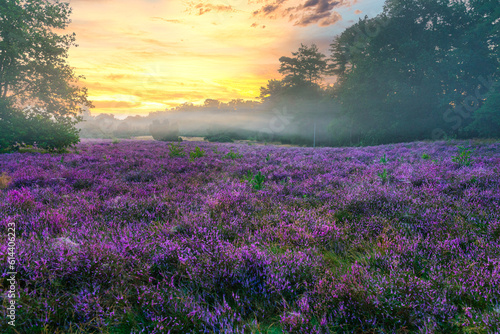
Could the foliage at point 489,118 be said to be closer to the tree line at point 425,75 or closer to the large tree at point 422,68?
the tree line at point 425,75

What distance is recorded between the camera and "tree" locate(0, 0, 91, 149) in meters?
14.8

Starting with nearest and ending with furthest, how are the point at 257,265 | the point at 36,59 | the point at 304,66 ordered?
1. the point at 257,265
2. the point at 36,59
3. the point at 304,66

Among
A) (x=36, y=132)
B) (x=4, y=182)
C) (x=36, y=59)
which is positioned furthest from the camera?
(x=36, y=59)

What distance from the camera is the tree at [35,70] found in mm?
14781

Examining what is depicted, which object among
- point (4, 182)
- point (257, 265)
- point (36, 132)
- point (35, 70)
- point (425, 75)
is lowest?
point (257, 265)

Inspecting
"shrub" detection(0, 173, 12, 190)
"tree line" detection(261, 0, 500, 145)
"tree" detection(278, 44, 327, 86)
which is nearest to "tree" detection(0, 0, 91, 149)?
"shrub" detection(0, 173, 12, 190)

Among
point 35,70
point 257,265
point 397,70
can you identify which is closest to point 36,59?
point 35,70

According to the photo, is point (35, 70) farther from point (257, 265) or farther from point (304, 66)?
point (304, 66)

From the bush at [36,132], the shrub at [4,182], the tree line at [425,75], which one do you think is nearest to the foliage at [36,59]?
the bush at [36,132]

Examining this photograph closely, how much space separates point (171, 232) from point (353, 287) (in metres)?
2.03

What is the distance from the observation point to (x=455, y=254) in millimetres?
2355

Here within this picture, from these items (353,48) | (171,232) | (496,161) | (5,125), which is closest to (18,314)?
(171,232)

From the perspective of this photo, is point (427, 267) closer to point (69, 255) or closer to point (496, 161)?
point (69, 255)

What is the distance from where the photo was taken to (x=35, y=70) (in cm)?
2189
